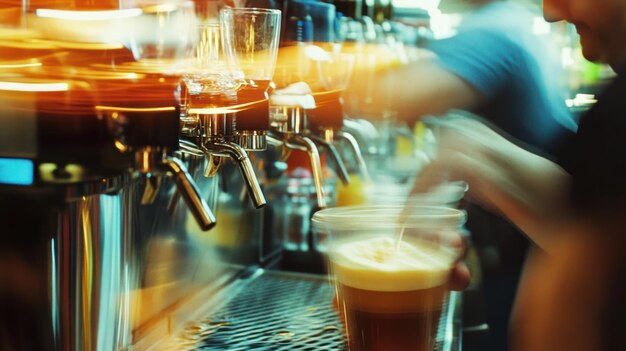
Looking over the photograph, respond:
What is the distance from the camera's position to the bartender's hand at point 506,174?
3.57 ft

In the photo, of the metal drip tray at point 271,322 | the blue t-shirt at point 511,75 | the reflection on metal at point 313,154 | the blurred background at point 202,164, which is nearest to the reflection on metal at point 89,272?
the blurred background at point 202,164

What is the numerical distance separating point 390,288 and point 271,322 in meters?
0.53

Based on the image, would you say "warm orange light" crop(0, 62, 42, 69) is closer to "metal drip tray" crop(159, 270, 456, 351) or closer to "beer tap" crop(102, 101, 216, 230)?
"beer tap" crop(102, 101, 216, 230)

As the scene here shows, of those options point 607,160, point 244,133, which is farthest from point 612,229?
point 244,133

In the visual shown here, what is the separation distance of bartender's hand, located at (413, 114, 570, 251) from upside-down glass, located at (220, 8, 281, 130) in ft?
0.92

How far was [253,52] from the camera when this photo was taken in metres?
1.19

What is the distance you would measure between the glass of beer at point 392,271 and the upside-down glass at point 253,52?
0.23 meters

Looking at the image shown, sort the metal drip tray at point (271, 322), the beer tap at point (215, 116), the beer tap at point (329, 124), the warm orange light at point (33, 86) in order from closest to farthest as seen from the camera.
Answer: the warm orange light at point (33, 86) → the beer tap at point (215, 116) → the metal drip tray at point (271, 322) → the beer tap at point (329, 124)

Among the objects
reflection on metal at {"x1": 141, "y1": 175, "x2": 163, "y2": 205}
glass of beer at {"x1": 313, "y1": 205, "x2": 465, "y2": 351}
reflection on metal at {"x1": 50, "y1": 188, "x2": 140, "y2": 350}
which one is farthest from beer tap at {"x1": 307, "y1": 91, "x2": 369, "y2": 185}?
reflection on metal at {"x1": 50, "y1": 188, "x2": 140, "y2": 350}

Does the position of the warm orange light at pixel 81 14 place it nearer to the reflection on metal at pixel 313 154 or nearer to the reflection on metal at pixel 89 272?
the reflection on metal at pixel 89 272

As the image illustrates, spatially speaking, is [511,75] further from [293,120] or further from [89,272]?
[89,272]

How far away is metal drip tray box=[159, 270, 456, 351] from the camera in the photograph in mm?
1282

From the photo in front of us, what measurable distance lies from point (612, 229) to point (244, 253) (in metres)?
1.00

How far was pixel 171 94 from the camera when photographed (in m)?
0.81
